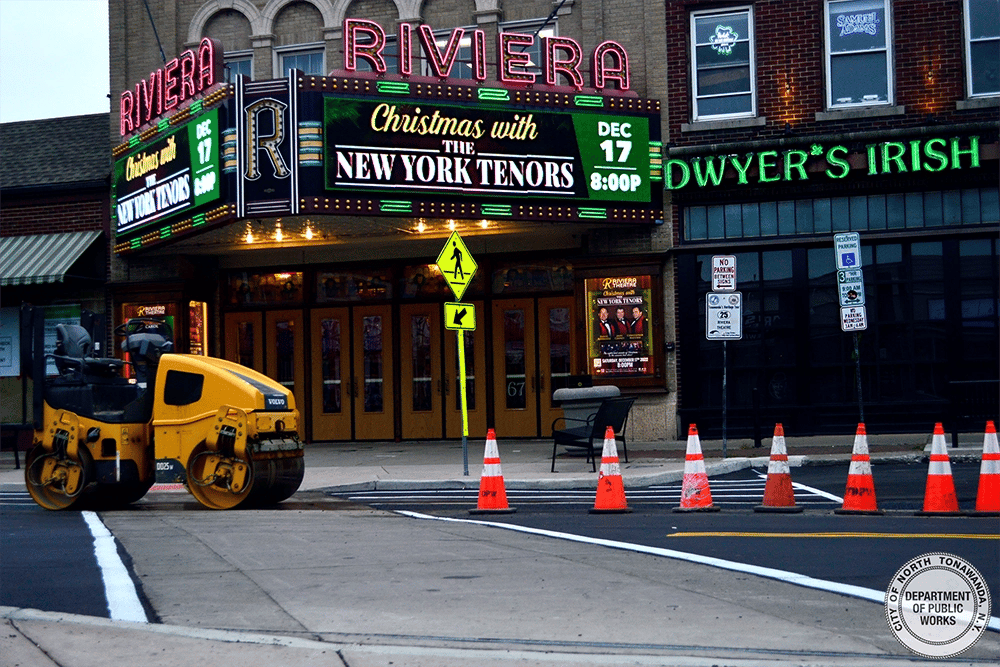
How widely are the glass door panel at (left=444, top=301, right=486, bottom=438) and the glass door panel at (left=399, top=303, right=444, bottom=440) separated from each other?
0.60ft

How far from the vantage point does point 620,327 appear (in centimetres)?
2167

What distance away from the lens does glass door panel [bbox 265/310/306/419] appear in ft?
79.8

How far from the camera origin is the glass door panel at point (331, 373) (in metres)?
24.1

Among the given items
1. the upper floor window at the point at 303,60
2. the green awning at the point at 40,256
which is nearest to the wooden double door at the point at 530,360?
the upper floor window at the point at 303,60

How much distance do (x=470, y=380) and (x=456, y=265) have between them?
25.4 ft

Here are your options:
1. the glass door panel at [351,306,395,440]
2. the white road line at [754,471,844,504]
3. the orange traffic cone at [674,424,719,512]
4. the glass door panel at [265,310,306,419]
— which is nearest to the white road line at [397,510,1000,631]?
the orange traffic cone at [674,424,719,512]

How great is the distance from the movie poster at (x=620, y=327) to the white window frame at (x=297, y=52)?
23.2ft

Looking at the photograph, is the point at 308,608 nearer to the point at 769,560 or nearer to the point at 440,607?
the point at 440,607

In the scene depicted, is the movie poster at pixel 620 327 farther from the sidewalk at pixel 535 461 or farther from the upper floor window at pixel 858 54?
the upper floor window at pixel 858 54

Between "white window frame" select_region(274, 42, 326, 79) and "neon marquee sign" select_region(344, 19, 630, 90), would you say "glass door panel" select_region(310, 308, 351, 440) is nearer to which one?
"white window frame" select_region(274, 42, 326, 79)

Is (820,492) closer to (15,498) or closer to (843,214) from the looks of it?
(843,214)

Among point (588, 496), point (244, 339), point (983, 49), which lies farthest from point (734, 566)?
point (244, 339)

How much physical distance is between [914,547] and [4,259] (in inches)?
804

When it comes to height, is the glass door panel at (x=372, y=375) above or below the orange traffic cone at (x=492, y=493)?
above
